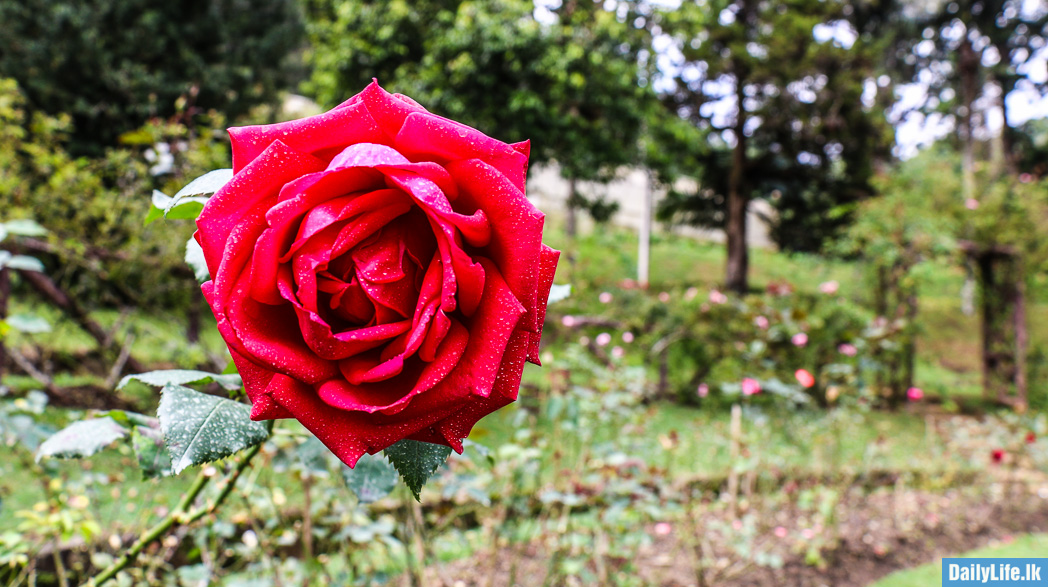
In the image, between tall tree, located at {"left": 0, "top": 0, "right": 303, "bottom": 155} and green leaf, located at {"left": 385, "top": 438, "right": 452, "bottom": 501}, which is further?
tall tree, located at {"left": 0, "top": 0, "right": 303, "bottom": 155}

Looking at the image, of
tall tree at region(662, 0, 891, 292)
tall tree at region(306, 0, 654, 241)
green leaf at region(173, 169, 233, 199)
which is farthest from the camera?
A: tall tree at region(662, 0, 891, 292)

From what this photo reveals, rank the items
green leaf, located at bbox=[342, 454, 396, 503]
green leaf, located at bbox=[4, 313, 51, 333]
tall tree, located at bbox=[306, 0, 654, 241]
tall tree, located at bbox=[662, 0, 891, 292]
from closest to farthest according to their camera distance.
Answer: green leaf, located at bbox=[342, 454, 396, 503] < green leaf, located at bbox=[4, 313, 51, 333] < tall tree, located at bbox=[306, 0, 654, 241] < tall tree, located at bbox=[662, 0, 891, 292]

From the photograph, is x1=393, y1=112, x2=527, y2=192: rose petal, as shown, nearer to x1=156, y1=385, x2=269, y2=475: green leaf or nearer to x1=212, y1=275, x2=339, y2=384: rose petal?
x1=212, y1=275, x2=339, y2=384: rose petal

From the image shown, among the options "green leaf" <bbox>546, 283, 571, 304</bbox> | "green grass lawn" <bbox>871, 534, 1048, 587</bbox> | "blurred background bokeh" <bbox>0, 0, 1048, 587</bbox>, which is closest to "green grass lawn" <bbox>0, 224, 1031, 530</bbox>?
"blurred background bokeh" <bbox>0, 0, 1048, 587</bbox>

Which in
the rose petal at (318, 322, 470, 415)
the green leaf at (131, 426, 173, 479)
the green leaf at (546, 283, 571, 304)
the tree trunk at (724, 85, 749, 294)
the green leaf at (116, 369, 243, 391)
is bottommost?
the green leaf at (131, 426, 173, 479)

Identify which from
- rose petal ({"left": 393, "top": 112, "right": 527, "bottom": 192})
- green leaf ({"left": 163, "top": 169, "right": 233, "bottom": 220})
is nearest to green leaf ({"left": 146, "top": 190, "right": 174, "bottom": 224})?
green leaf ({"left": 163, "top": 169, "right": 233, "bottom": 220})

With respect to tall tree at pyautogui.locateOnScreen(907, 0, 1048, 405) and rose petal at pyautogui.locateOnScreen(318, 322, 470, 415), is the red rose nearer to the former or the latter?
rose petal at pyautogui.locateOnScreen(318, 322, 470, 415)

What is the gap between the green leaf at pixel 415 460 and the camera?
0.39 meters

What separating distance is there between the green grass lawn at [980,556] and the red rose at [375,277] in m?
2.70

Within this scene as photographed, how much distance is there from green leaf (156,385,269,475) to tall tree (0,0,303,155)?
7.86 meters

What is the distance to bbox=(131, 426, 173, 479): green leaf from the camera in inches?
22.4

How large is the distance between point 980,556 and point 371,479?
3.08 meters

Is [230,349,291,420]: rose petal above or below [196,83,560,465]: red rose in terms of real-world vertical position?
below

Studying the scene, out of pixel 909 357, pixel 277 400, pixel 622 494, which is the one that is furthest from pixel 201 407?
pixel 909 357
